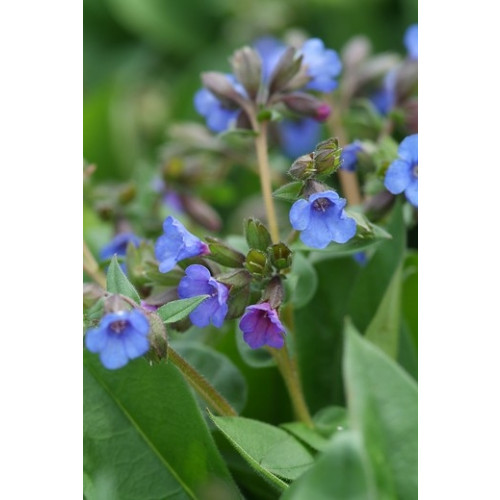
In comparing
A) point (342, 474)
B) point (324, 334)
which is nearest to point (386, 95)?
point (324, 334)

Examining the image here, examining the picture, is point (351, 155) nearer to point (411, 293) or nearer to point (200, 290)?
point (411, 293)

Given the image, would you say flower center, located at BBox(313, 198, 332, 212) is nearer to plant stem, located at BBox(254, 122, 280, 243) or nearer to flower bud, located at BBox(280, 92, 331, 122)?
plant stem, located at BBox(254, 122, 280, 243)

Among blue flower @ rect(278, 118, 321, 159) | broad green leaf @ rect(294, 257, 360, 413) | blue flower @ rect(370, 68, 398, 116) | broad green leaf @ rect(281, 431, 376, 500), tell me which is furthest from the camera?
blue flower @ rect(278, 118, 321, 159)

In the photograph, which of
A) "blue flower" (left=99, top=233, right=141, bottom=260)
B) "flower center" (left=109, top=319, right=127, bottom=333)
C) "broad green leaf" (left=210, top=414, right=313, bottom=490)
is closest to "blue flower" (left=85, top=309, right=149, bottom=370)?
"flower center" (left=109, top=319, right=127, bottom=333)

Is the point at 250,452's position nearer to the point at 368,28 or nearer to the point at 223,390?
the point at 223,390

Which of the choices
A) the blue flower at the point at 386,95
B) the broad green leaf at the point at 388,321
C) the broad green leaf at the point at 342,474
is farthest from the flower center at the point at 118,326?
the blue flower at the point at 386,95
